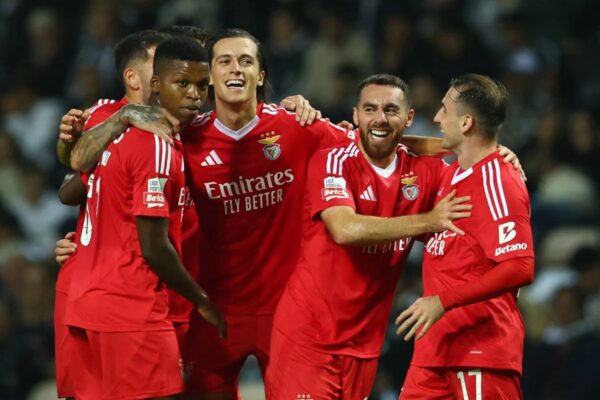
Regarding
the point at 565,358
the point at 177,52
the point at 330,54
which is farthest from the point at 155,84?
the point at 330,54

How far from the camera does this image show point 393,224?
5.82 metres

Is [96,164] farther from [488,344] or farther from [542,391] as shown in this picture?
[542,391]

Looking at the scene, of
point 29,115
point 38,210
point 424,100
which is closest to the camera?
point 424,100

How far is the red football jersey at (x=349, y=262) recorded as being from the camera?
6.09 meters

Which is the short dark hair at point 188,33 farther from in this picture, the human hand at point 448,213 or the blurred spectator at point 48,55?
the blurred spectator at point 48,55

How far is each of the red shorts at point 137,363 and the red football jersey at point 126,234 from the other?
2.0 inches

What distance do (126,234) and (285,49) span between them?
627 centimetres

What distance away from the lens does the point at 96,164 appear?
5816 mm

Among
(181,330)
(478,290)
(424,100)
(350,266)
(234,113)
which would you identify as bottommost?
(181,330)

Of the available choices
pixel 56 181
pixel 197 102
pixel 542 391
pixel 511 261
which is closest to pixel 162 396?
pixel 197 102

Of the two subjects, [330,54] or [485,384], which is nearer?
[485,384]

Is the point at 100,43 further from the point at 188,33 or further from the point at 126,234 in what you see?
the point at 126,234

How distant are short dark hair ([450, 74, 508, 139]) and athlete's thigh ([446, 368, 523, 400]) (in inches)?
47.8

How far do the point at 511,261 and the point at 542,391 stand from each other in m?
3.89
